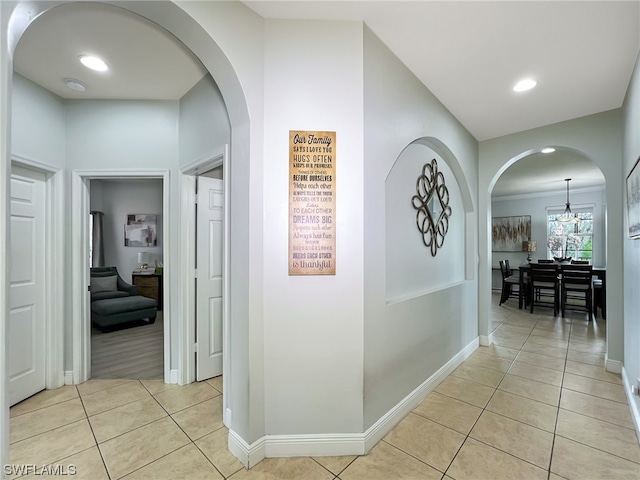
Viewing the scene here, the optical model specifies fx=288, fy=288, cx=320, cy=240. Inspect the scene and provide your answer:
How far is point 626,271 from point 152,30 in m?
4.18

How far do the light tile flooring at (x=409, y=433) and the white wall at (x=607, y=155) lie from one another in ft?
1.95

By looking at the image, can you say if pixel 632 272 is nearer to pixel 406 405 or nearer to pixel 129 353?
pixel 406 405

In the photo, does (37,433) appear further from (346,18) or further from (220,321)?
(346,18)

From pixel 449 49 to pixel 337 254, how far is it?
1.67 meters

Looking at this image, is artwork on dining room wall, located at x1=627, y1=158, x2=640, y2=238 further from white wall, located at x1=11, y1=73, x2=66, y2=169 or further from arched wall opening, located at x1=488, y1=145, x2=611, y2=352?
white wall, located at x1=11, y1=73, x2=66, y2=169

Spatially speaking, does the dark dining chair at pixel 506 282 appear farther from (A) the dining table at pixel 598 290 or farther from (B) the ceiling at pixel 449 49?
(B) the ceiling at pixel 449 49

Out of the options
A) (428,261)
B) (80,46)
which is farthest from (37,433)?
(428,261)

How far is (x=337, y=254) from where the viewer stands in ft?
5.70

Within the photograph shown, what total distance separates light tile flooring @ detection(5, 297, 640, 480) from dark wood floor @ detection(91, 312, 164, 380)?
0.22 m

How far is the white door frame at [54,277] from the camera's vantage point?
2.54 metres

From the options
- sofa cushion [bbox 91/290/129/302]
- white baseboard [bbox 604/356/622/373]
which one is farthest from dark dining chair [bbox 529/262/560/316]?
sofa cushion [bbox 91/290/129/302]

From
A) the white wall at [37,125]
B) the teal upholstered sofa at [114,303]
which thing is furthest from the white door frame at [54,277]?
the teal upholstered sofa at [114,303]

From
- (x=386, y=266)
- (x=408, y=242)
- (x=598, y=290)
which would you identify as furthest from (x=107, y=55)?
(x=598, y=290)

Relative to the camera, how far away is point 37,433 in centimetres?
196
